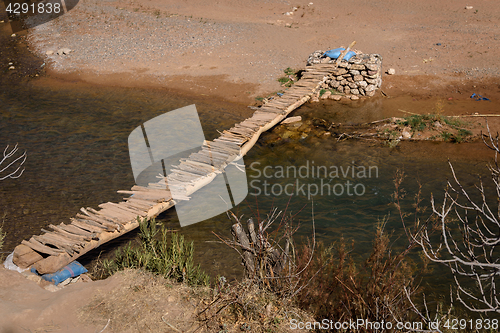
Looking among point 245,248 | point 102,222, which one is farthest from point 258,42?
point 245,248

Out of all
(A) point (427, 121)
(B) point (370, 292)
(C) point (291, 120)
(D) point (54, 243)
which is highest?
(B) point (370, 292)

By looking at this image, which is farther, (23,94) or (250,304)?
(23,94)

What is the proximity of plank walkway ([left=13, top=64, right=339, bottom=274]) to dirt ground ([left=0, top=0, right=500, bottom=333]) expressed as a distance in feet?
7.34

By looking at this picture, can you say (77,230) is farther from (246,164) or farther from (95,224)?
(246,164)

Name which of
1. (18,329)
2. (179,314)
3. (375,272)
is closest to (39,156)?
(18,329)

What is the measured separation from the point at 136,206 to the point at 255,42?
9521 millimetres

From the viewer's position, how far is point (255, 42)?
14367mm

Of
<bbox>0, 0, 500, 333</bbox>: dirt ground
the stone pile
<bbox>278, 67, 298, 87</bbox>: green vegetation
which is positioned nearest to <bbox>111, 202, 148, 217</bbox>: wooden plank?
<bbox>0, 0, 500, 333</bbox>: dirt ground

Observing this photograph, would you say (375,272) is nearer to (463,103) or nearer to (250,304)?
(250,304)

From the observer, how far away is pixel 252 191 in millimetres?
7629

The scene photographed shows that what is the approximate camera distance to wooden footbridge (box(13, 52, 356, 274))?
5586mm

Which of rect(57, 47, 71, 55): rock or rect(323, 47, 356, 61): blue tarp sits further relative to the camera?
rect(57, 47, 71, 55): rock

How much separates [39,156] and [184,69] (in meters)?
5.84

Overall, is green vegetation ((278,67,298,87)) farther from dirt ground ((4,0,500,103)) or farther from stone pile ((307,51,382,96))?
stone pile ((307,51,382,96))
